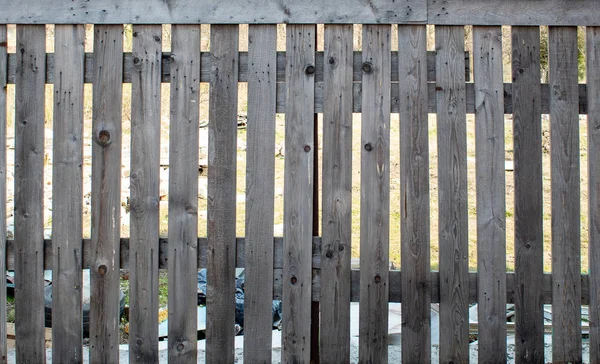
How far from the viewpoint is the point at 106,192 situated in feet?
10.0

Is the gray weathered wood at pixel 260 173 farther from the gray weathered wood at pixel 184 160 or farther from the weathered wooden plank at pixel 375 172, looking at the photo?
the weathered wooden plank at pixel 375 172

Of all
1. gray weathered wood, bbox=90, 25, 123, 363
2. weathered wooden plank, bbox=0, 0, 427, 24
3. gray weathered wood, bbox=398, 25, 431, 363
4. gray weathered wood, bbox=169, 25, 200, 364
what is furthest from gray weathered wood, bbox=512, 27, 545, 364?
gray weathered wood, bbox=90, 25, 123, 363

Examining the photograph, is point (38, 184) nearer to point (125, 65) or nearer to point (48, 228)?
point (125, 65)

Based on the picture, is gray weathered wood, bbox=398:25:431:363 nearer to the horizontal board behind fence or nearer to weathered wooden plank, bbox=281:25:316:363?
the horizontal board behind fence

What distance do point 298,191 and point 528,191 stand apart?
3.87ft

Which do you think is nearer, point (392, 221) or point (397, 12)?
point (397, 12)

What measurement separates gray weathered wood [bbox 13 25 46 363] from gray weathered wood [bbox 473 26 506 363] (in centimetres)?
226

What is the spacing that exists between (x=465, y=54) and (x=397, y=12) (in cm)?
42

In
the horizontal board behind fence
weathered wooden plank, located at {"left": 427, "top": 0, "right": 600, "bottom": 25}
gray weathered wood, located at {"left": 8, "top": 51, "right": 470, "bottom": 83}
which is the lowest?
the horizontal board behind fence

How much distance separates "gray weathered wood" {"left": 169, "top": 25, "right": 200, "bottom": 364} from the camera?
301 centimetres

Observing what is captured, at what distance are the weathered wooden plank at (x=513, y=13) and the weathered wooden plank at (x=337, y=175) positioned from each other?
18.7 inches

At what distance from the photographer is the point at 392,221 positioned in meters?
6.45

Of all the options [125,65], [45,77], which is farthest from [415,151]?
[45,77]

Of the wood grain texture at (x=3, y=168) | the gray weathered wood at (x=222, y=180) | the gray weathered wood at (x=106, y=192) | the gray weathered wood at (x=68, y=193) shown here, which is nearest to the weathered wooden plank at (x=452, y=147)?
the gray weathered wood at (x=222, y=180)
